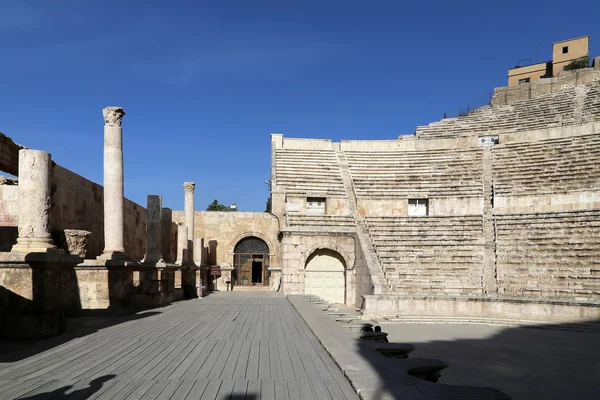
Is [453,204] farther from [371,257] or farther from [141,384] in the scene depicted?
[141,384]

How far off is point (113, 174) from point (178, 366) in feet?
21.1

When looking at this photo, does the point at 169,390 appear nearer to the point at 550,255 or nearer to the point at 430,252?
the point at 430,252

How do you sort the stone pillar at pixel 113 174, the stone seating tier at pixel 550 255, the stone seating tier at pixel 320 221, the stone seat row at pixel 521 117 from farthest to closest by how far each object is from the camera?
the stone seat row at pixel 521 117, the stone seating tier at pixel 320 221, the stone seating tier at pixel 550 255, the stone pillar at pixel 113 174

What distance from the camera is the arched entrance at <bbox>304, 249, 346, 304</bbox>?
20.4m

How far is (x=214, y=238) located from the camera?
26.1 meters

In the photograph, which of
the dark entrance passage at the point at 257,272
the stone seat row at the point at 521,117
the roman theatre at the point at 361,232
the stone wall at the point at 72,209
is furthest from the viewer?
the stone seat row at the point at 521,117

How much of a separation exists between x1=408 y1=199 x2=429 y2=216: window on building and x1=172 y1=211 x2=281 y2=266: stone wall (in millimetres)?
7564

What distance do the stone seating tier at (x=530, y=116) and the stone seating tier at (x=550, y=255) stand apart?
34.6ft

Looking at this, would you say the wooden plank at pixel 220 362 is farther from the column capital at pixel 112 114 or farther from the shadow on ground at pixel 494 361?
the column capital at pixel 112 114

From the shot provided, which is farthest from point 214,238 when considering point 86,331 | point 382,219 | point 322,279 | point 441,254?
point 86,331

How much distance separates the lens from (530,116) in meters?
29.8

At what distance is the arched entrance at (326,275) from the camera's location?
2036 centimetres

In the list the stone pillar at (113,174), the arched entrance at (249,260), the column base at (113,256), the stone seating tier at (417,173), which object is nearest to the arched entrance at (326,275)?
the stone seating tier at (417,173)

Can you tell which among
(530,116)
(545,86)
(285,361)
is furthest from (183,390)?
(545,86)
